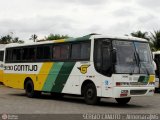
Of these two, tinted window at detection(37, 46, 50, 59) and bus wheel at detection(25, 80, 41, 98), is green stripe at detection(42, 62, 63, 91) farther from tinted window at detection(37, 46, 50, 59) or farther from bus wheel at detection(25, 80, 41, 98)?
bus wheel at detection(25, 80, 41, 98)

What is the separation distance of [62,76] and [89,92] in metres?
2.28

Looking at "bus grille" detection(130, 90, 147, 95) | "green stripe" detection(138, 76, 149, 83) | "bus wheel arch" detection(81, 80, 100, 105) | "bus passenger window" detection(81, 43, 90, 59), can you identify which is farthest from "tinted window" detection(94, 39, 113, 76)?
"green stripe" detection(138, 76, 149, 83)

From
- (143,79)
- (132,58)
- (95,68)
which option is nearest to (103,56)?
(95,68)

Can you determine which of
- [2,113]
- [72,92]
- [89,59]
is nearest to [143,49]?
[89,59]

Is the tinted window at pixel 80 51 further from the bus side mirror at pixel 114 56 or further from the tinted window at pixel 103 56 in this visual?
the bus side mirror at pixel 114 56

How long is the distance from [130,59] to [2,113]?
5.89m

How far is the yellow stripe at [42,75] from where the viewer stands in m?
22.0

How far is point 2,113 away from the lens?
592 inches

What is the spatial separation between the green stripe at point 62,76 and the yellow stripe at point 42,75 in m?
0.90

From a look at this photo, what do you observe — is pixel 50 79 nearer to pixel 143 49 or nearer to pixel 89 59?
pixel 89 59

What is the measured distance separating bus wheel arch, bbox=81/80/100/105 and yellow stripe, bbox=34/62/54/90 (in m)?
2.80

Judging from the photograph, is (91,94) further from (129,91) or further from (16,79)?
(16,79)

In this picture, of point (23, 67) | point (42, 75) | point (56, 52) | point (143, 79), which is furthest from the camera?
point (23, 67)

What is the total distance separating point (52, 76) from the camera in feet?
71.0
